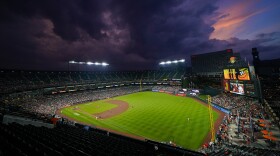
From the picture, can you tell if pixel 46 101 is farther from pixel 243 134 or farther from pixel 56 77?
pixel 243 134

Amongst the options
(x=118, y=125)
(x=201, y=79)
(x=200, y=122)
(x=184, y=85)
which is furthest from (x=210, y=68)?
(x=118, y=125)

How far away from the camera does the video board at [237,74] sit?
29.3 m

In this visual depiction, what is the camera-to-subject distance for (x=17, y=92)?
4641 cm

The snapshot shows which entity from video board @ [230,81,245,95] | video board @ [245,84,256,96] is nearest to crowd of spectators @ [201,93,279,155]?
video board @ [245,84,256,96]

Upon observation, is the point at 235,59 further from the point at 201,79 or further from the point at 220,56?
the point at 220,56

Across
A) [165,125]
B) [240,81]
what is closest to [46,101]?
[165,125]

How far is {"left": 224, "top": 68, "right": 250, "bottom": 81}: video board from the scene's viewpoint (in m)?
29.3

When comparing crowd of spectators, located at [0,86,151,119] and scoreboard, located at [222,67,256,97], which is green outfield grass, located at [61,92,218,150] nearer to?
scoreboard, located at [222,67,256,97]

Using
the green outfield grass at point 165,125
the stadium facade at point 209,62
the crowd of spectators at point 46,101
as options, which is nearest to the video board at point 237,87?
the green outfield grass at point 165,125

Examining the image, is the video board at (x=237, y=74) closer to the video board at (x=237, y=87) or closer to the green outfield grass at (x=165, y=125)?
the video board at (x=237, y=87)

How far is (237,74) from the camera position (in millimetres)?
31703

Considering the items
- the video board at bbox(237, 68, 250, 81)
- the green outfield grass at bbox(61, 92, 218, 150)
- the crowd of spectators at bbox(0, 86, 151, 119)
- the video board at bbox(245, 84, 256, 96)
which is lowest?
the green outfield grass at bbox(61, 92, 218, 150)

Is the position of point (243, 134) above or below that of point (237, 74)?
below

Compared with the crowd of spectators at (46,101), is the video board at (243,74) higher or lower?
higher
